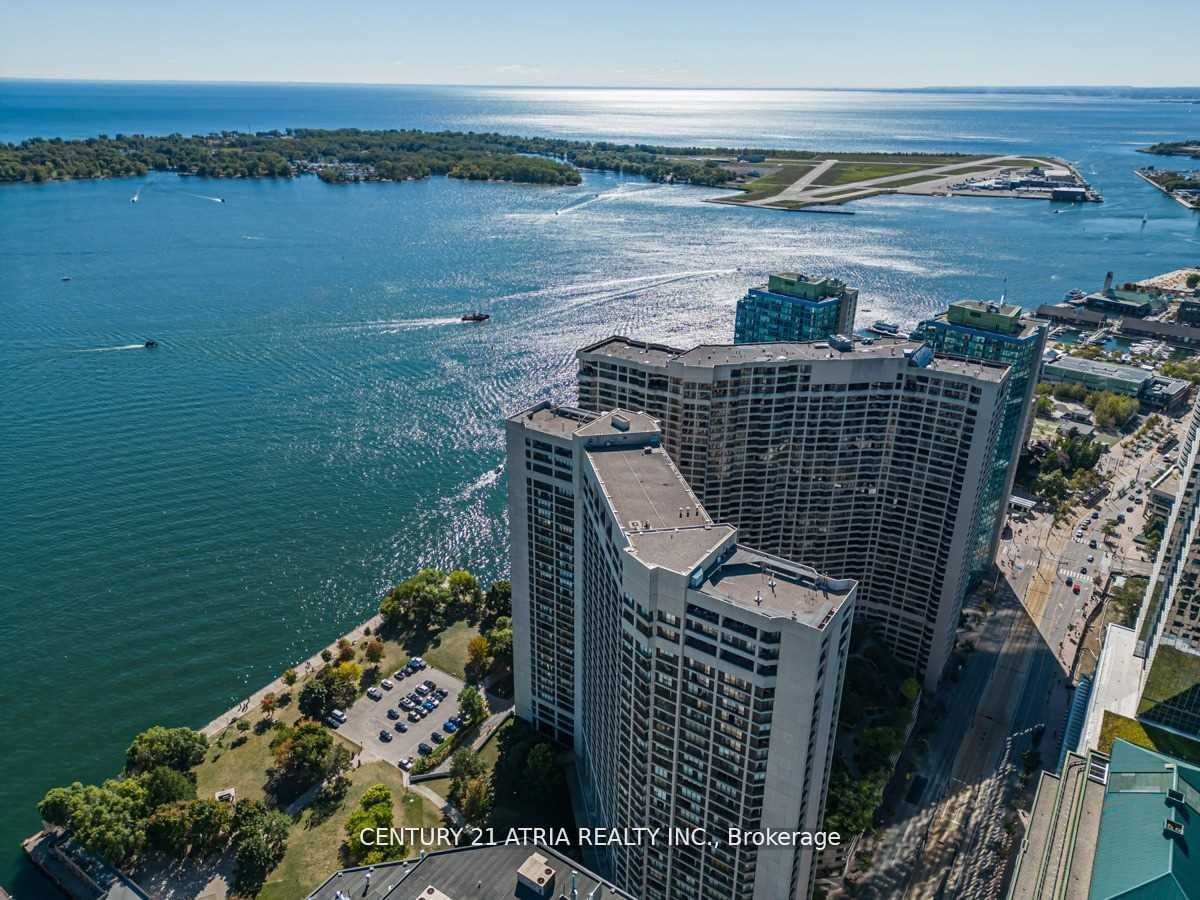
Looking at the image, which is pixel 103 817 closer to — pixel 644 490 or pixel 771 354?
pixel 644 490

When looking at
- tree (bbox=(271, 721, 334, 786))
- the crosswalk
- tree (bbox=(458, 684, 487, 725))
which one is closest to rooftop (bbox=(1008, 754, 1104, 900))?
tree (bbox=(458, 684, 487, 725))

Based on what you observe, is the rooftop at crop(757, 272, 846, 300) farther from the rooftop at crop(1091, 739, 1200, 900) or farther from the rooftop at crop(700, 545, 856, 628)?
the rooftop at crop(700, 545, 856, 628)

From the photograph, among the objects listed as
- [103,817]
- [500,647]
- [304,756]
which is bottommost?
[304,756]

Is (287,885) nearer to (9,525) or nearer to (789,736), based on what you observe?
(789,736)

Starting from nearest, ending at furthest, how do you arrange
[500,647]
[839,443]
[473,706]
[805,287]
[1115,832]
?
[1115,832] < [473,706] < [839,443] < [500,647] < [805,287]

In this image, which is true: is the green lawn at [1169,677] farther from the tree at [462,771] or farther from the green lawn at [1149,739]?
the tree at [462,771]

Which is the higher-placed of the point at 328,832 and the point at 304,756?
the point at 304,756

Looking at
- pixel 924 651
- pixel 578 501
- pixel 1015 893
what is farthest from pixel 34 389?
pixel 1015 893

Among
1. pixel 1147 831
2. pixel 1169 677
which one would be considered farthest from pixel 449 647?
pixel 1169 677
